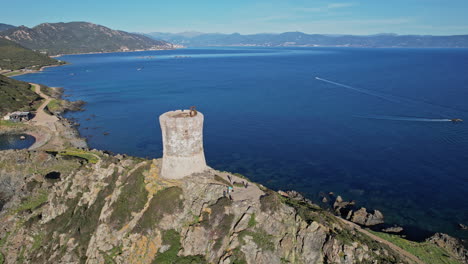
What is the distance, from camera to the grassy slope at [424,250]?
32719mm

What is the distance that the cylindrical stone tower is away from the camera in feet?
98.0

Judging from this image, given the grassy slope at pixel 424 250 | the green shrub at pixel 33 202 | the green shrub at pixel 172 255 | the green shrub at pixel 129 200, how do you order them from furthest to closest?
the green shrub at pixel 33 202, the grassy slope at pixel 424 250, the green shrub at pixel 129 200, the green shrub at pixel 172 255

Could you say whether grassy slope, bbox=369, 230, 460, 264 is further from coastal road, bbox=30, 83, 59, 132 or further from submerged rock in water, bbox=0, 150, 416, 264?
coastal road, bbox=30, 83, 59, 132

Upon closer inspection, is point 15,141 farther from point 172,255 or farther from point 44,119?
point 172,255

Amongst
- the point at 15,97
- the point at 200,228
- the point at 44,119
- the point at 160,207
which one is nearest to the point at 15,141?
the point at 44,119

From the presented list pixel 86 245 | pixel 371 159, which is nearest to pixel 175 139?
pixel 86 245

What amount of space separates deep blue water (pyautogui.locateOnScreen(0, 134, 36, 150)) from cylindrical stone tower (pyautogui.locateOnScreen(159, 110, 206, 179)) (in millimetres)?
56528

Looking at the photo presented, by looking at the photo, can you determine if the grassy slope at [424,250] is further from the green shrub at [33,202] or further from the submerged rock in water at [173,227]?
the green shrub at [33,202]

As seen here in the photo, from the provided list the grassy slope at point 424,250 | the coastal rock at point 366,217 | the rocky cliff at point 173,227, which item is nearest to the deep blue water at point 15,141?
the rocky cliff at point 173,227

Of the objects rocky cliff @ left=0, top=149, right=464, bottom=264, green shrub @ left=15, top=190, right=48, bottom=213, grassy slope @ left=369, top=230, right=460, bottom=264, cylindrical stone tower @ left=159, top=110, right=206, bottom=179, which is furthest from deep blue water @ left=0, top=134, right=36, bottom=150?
grassy slope @ left=369, top=230, right=460, bottom=264

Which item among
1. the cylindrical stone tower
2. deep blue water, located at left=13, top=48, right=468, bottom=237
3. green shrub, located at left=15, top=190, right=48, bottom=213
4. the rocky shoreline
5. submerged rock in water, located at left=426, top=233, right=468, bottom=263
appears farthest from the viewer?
deep blue water, located at left=13, top=48, right=468, bottom=237

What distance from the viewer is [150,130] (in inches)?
3268

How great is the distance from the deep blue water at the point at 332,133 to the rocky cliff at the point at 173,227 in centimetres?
1921

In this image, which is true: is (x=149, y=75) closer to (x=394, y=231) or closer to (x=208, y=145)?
(x=208, y=145)
